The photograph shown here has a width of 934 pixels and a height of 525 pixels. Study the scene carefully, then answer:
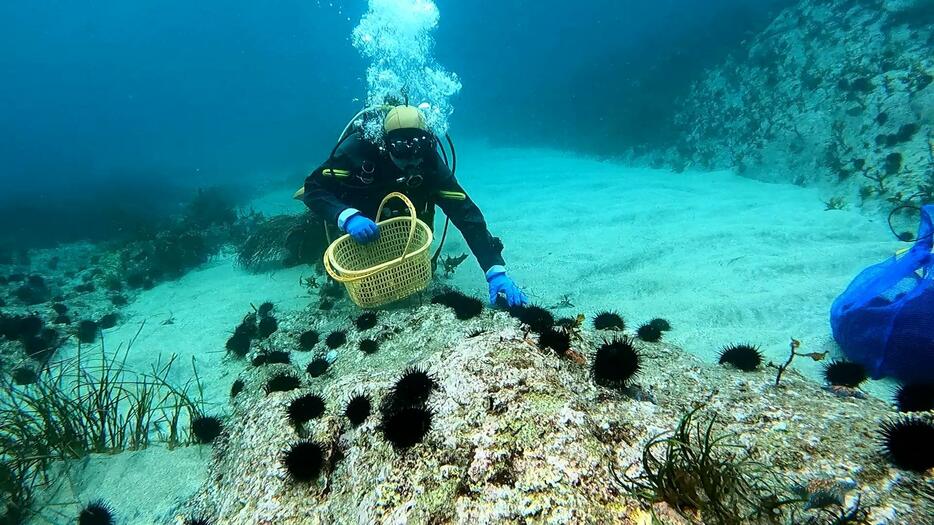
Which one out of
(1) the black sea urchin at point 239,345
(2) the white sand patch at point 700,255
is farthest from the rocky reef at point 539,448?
(1) the black sea urchin at point 239,345

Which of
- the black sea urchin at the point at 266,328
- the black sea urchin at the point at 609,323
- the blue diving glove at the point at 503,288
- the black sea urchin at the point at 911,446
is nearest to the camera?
the black sea urchin at the point at 911,446

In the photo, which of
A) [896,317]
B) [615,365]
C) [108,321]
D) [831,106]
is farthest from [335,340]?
[831,106]

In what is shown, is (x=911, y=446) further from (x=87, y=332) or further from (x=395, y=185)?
(x=87, y=332)

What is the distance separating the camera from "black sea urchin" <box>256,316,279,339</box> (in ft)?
18.6

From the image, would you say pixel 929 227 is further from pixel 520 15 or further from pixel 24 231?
pixel 520 15

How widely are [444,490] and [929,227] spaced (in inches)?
194

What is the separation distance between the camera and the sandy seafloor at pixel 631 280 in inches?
147

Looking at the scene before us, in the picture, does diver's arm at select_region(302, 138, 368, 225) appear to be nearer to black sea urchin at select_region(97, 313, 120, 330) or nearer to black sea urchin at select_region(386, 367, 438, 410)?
black sea urchin at select_region(386, 367, 438, 410)

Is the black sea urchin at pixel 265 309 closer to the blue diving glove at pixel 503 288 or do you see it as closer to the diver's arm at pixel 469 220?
the diver's arm at pixel 469 220

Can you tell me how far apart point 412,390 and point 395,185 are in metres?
4.12

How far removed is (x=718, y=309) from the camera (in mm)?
5391

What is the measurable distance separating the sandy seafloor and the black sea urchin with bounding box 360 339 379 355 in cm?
158

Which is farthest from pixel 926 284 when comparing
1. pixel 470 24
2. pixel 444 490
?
pixel 470 24

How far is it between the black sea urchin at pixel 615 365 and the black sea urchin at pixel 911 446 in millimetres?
1111
